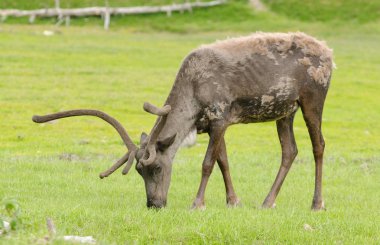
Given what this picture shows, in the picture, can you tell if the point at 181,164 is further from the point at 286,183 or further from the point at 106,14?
the point at 106,14

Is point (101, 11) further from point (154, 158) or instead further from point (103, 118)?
point (154, 158)

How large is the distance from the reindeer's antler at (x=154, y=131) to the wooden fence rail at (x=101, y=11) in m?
51.1

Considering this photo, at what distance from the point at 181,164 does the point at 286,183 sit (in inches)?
106

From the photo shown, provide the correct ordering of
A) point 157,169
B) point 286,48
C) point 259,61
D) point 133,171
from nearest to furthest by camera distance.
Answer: point 157,169 < point 259,61 < point 286,48 < point 133,171

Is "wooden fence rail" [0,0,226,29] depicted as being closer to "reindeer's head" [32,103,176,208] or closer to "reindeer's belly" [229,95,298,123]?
"reindeer's belly" [229,95,298,123]

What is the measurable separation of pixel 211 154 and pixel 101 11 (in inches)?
2139

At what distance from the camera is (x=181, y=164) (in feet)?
61.9

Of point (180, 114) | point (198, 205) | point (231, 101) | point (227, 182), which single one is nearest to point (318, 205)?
point (227, 182)

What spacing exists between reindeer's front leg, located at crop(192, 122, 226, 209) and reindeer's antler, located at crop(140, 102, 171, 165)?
33.3 inches

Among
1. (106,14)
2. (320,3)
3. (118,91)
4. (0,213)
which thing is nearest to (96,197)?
(0,213)

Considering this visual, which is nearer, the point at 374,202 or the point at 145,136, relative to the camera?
the point at 145,136

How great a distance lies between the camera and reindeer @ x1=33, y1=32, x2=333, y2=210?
13.0 meters

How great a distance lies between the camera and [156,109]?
41.7ft

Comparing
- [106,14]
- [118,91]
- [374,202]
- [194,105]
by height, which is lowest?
[106,14]
